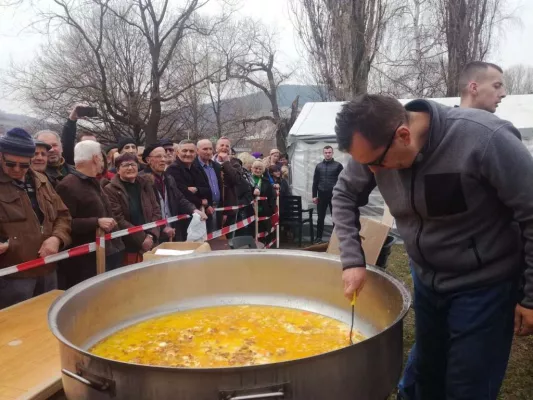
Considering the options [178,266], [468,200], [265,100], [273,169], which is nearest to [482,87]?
[468,200]

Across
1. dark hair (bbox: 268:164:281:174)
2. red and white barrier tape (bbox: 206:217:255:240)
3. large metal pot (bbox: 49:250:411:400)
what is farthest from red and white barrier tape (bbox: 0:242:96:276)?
dark hair (bbox: 268:164:281:174)

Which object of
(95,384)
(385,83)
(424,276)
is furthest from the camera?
(385,83)

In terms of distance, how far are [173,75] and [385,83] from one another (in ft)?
29.3

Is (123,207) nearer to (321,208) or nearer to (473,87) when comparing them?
(473,87)

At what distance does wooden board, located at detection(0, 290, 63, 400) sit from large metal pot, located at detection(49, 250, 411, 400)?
149mm

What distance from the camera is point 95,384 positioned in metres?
1.36

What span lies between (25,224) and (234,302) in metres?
1.58

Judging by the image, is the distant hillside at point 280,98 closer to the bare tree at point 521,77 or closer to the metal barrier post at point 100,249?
the metal barrier post at point 100,249

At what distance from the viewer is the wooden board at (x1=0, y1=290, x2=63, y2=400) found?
5.55 ft

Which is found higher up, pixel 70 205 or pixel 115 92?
pixel 115 92

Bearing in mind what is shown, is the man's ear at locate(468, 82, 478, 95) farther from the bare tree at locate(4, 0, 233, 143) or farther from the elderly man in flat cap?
the bare tree at locate(4, 0, 233, 143)

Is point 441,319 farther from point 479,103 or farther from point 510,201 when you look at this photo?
point 479,103

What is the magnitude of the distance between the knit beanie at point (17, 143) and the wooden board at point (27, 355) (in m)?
1.04

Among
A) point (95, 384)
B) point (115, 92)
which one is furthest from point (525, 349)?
point (115, 92)
